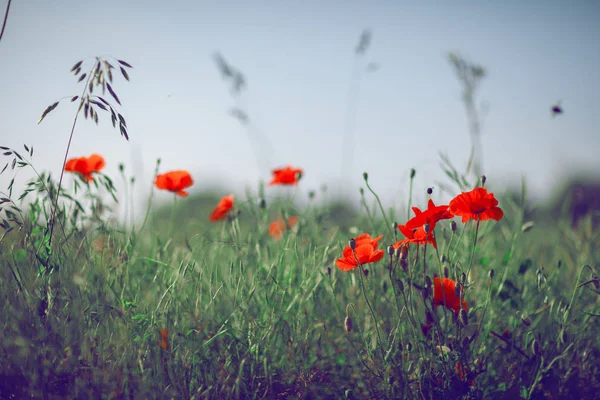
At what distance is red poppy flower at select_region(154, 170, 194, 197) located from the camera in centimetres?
218

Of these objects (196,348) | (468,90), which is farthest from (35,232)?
(468,90)

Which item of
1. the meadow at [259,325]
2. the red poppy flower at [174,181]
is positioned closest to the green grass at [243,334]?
the meadow at [259,325]

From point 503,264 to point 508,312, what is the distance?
0.21 metres

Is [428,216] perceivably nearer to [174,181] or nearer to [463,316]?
[463,316]

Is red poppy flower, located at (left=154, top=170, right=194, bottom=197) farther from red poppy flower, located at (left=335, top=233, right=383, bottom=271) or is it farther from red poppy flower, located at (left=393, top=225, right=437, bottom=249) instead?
red poppy flower, located at (left=393, top=225, right=437, bottom=249)

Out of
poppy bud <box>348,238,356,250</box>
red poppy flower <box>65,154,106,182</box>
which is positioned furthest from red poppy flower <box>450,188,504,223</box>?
red poppy flower <box>65,154,106,182</box>

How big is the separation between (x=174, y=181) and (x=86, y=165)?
392 millimetres

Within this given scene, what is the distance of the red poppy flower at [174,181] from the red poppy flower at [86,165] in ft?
0.87

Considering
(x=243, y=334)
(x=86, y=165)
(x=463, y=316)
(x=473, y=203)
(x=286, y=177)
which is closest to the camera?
(x=463, y=316)

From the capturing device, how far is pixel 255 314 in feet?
5.90

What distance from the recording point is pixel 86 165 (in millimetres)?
2080

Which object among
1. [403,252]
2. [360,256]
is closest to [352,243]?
[360,256]

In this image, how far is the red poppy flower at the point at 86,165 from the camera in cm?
203

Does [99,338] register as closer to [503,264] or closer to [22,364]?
[22,364]
